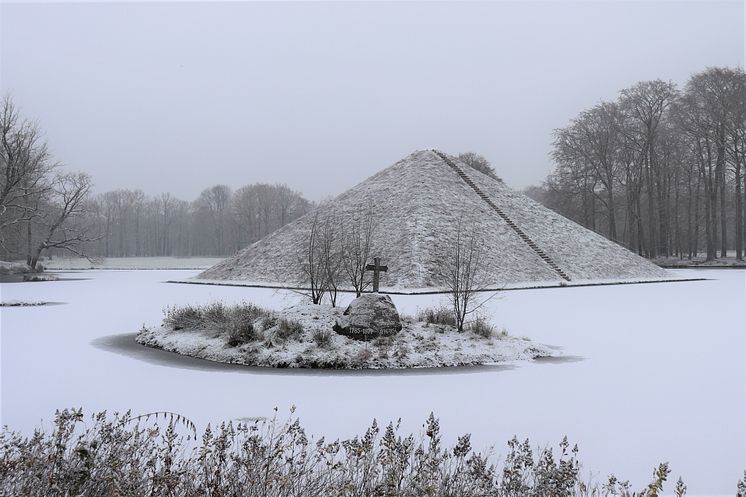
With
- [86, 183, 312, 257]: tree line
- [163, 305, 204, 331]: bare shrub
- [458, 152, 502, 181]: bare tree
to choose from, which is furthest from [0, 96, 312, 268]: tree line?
[163, 305, 204, 331]: bare shrub

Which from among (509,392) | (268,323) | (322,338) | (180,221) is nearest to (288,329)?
(268,323)

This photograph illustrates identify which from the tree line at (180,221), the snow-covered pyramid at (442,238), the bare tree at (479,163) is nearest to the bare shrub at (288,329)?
the snow-covered pyramid at (442,238)

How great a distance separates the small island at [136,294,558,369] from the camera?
33.4 feet

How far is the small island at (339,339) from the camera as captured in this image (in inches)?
401

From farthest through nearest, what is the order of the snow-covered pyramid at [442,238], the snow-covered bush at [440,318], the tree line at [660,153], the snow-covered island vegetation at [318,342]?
1. the tree line at [660,153]
2. the snow-covered pyramid at [442,238]
3. the snow-covered bush at [440,318]
4. the snow-covered island vegetation at [318,342]

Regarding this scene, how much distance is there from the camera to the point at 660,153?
2041 inches

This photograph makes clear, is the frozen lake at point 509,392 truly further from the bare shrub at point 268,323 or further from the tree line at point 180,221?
the tree line at point 180,221

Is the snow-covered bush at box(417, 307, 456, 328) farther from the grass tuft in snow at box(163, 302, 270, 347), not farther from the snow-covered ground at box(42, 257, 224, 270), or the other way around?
the snow-covered ground at box(42, 257, 224, 270)

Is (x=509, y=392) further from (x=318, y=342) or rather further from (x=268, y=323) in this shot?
(x=268, y=323)

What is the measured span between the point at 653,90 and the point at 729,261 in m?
16.2

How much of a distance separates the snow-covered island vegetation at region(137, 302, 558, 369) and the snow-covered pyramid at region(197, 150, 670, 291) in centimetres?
1254

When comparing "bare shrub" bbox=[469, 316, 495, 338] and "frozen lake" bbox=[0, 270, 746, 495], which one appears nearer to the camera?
"frozen lake" bbox=[0, 270, 746, 495]

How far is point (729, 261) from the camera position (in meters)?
47.2

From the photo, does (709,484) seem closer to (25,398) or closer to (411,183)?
(25,398)
